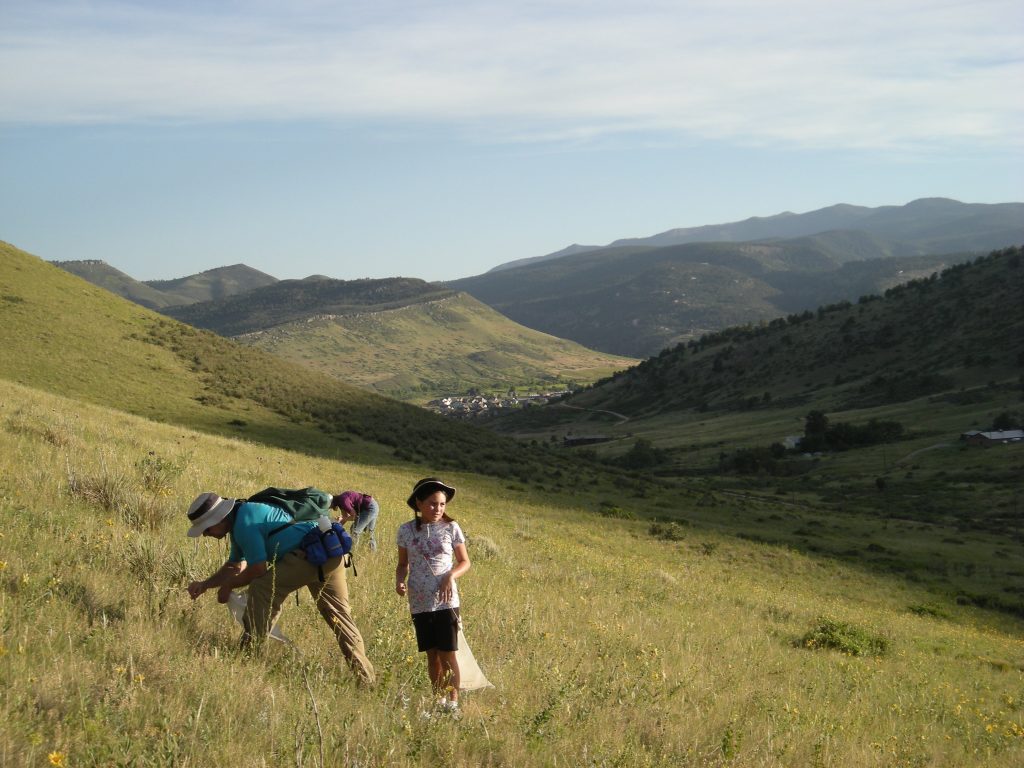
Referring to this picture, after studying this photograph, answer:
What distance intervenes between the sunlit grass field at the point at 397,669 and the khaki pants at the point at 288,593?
0.18 meters

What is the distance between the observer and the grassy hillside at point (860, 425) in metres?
40.1

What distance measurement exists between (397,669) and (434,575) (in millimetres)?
864

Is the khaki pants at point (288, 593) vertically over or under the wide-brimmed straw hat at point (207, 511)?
under

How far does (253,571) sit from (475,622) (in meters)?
3.46

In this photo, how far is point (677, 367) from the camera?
151500mm

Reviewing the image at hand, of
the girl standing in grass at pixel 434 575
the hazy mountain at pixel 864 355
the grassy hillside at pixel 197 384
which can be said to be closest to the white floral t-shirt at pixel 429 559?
the girl standing in grass at pixel 434 575

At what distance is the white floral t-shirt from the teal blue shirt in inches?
35.2

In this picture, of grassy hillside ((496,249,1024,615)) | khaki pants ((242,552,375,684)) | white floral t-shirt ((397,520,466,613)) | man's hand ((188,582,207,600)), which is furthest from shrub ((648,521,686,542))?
man's hand ((188,582,207,600))

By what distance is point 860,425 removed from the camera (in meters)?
87.9

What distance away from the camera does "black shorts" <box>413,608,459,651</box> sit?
654cm

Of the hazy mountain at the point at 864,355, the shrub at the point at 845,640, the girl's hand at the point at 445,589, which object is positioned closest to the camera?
the girl's hand at the point at 445,589

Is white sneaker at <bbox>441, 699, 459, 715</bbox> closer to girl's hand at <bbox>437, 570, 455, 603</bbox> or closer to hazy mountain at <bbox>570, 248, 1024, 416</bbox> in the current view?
girl's hand at <bbox>437, 570, 455, 603</bbox>

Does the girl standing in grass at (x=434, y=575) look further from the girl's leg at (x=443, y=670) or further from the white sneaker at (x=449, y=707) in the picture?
the white sneaker at (x=449, y=707)

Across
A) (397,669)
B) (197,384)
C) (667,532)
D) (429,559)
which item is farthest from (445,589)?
(197,384)
